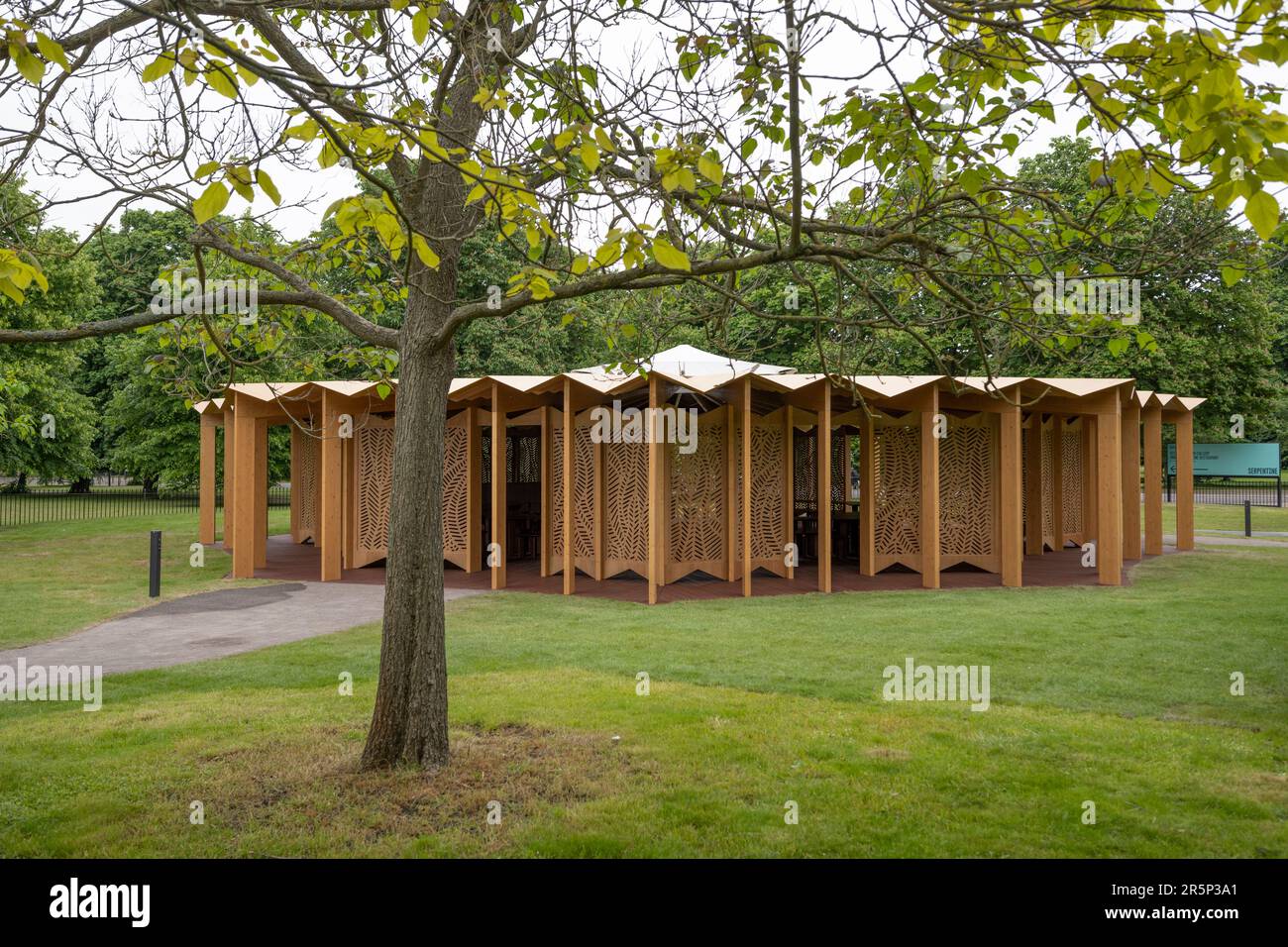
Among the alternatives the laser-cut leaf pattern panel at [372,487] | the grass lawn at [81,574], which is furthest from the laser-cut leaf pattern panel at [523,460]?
the grass lawn at [81,574]

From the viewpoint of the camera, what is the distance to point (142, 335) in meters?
31.3

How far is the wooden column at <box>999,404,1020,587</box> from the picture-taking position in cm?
1395

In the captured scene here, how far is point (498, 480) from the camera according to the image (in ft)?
46.5

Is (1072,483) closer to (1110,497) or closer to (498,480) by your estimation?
(1110,497)

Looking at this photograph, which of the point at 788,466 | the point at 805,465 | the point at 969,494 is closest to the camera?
the point at 788,466

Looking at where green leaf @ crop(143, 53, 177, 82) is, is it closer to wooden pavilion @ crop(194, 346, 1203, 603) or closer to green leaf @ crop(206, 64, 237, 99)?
green leaf @ crop(206, 64, 237, 99)

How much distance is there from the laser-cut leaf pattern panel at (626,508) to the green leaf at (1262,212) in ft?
37.9

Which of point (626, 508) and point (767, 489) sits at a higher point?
point (767, 489)

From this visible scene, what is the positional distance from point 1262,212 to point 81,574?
17.8 m

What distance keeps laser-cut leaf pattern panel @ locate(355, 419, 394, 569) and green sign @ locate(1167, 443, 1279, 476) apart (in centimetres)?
2934

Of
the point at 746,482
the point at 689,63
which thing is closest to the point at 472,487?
the point at 746,482

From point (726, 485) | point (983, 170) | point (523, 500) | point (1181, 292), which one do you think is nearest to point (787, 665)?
point (983, 170)

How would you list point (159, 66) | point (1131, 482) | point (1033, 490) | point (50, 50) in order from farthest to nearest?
point (1033, 490) < point (1131, 482) < point (159, 66) < point (50, 50)
